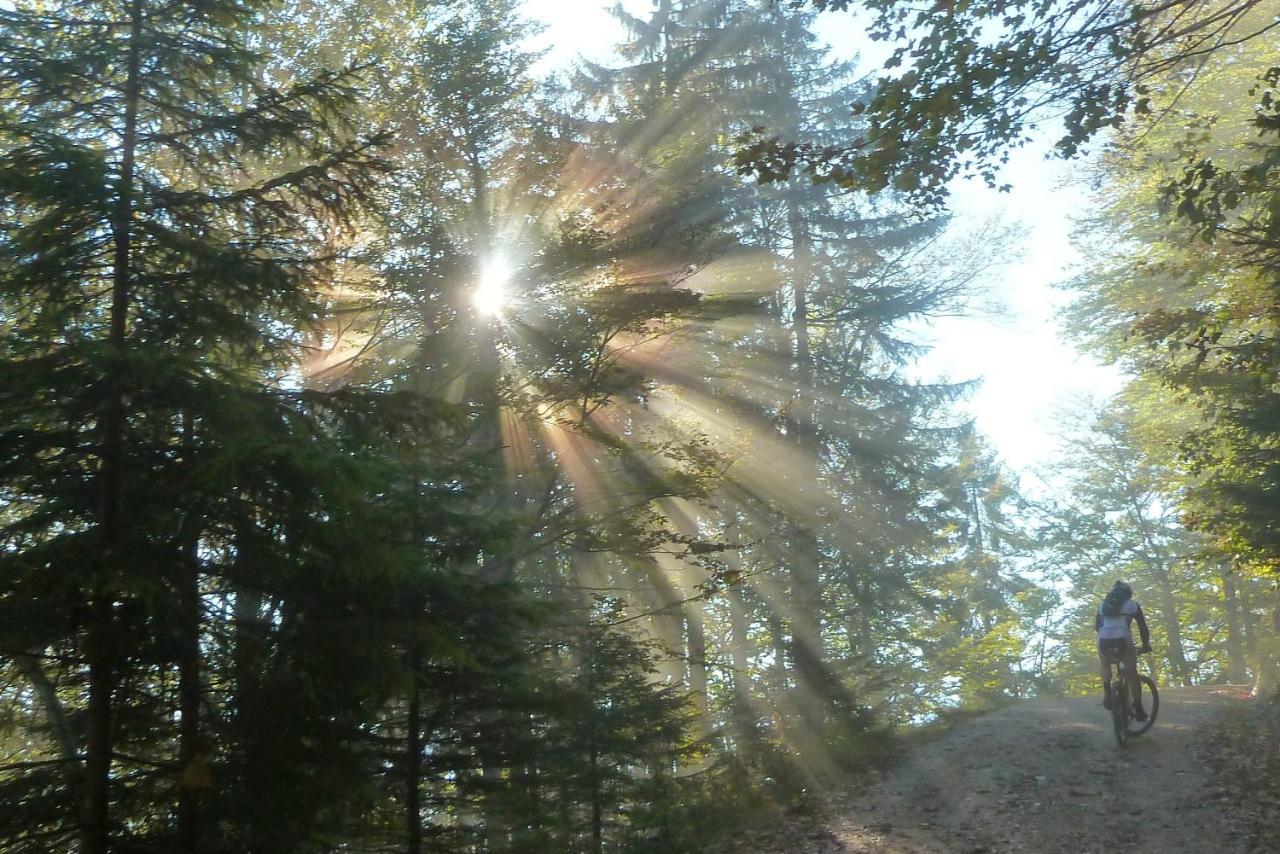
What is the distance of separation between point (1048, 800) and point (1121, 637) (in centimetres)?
286

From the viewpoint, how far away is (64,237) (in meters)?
6.94

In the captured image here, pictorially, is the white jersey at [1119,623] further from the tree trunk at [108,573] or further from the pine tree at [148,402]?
the tree trunk at [108,573]

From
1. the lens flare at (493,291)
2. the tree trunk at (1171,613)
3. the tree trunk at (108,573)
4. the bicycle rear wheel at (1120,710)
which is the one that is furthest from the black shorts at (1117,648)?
the tree trunk at (1171,613)

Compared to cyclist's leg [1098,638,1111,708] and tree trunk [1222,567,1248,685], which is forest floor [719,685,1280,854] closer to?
cyclist's leg [1098,638,1111,708]

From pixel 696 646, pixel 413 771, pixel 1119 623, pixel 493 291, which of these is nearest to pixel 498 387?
pixel 493 291

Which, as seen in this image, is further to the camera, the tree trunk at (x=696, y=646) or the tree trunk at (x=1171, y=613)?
the tree trunk at (x=1171, y=613)

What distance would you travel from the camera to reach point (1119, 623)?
13289 millimetres

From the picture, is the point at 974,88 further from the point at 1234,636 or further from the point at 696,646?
the point at 1234,636

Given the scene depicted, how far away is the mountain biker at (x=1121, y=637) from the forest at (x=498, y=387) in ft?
4.99

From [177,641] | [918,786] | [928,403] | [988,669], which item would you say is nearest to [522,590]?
[177,641]

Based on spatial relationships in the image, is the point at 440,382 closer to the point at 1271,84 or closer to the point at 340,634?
the point at 340,634

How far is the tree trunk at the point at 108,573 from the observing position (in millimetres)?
6301

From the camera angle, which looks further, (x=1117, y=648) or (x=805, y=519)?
(x=805, y=519)

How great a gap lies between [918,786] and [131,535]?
10034 mm
